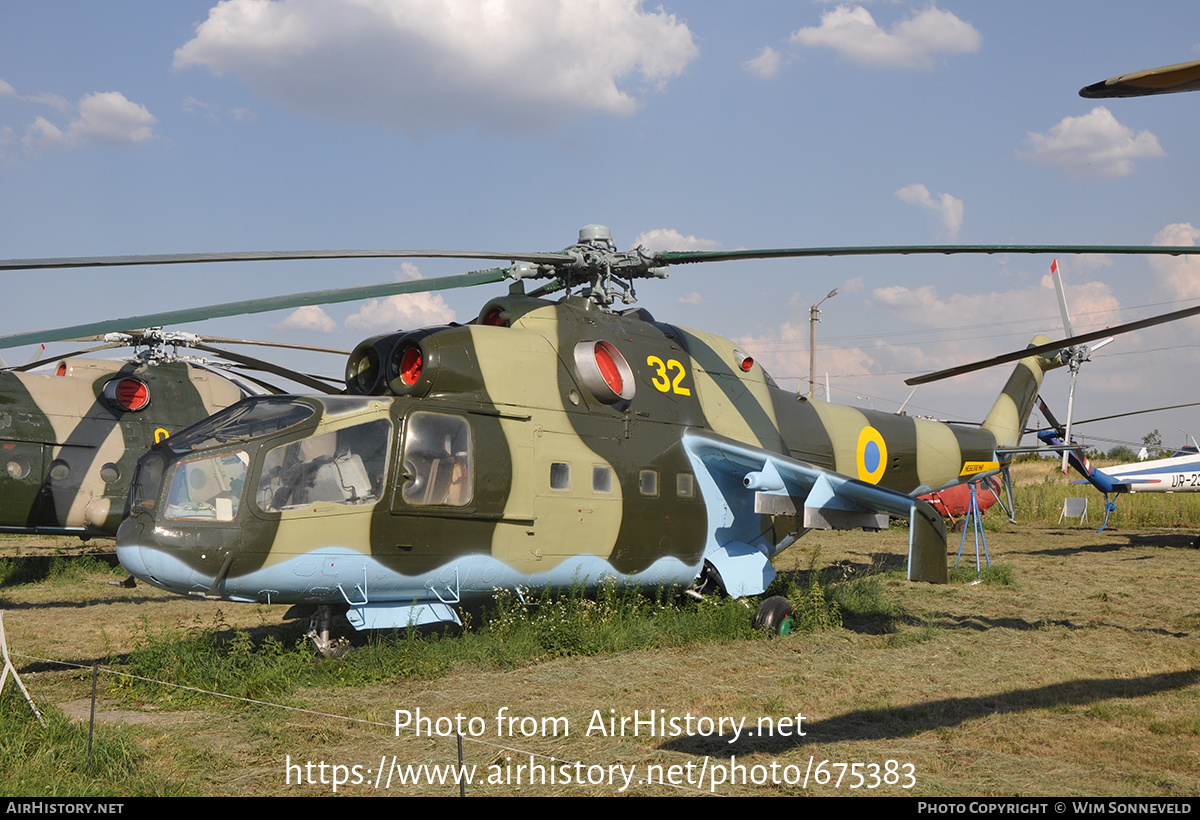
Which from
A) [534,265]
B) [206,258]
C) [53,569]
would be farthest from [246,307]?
[53,569]

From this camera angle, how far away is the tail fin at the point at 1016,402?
16058 millimetres

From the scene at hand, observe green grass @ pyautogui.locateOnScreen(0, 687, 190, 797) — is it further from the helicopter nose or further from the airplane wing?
the airplane wing

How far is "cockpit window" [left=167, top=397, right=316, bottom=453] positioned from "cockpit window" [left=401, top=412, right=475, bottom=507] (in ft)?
3.30

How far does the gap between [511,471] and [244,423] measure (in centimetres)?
259

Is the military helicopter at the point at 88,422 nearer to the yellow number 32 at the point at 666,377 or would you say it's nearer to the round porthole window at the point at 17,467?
the round porthole window at the point at 17,467

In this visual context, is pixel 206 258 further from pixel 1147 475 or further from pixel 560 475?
pixel 1147 475

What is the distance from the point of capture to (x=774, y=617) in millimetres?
10641

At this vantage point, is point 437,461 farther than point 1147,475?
No

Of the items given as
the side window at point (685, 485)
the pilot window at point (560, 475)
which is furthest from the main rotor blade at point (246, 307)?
the side window at point (685, 485)

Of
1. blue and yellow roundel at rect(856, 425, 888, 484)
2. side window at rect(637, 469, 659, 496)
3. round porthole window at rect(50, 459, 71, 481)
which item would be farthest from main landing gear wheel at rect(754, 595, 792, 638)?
round porthole window at rect(50, 459, 71, 481)

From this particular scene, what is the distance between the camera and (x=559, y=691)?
8.00 metres

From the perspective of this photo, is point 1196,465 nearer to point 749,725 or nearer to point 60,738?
point 749,725
